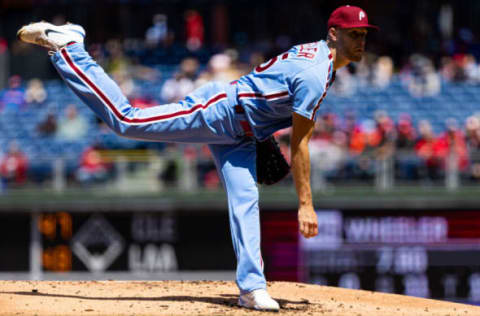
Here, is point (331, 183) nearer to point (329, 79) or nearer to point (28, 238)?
point (28, 238)

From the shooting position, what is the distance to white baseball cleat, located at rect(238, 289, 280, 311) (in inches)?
248

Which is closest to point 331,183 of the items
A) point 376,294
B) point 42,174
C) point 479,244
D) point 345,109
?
point 479,244

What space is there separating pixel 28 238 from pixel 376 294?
7.31m

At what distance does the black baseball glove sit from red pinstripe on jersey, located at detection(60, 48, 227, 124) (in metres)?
0.52

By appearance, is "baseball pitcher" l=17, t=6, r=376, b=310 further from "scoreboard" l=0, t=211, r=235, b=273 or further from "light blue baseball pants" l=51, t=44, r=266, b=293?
"scoreboard" l=0, t=211, r=235, b=273

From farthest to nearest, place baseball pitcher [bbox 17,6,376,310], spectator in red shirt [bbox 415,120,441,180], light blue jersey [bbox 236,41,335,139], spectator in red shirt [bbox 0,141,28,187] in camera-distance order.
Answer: spectator in red shirt [bbox 0,141,28,187]
spectator in red shirt [bbox 415,120,441,180]
baseball pitcher [bbox 17,6,376,310]
light blue jersey [bbox 236,41,335,139]

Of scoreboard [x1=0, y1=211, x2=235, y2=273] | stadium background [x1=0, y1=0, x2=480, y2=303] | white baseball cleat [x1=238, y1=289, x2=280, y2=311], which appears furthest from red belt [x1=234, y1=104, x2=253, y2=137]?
scoreboard [x1=0, y1=211, x2=235, y2=273]

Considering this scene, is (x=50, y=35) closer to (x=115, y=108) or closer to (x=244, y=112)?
(x=115, y=108)

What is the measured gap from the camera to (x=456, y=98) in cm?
1730

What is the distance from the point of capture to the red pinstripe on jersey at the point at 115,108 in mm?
6352

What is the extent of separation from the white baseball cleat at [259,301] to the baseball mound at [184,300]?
0.07 m

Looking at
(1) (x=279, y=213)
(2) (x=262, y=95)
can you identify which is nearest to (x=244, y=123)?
(2) (x=262, y=95)

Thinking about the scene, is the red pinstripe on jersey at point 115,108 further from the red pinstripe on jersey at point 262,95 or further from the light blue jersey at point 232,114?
the red pinstripe on jersey at point 262,95

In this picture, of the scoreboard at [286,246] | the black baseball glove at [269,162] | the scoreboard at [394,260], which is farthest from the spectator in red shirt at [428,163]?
the black baseball glove at [269,162]
